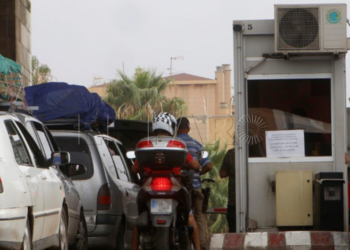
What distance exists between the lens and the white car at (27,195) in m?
7.14

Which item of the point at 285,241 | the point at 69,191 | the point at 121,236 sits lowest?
the point at 121,236

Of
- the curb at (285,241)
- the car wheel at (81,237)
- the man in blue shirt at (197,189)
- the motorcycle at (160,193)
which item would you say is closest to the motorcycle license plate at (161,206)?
the motorcycle at (160,193)

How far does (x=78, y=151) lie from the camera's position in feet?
39.0

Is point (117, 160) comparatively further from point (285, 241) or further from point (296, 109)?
point (285, 241)

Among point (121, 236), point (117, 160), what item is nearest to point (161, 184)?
point (121, 236)

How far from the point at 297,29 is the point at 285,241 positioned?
2.64 m

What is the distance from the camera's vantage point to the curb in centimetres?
1040

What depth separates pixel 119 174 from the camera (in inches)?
510

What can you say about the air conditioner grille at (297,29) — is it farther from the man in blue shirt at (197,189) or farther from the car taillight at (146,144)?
the car taillight at (146,144)

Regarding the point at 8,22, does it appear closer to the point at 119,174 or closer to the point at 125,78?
the point at 119,174

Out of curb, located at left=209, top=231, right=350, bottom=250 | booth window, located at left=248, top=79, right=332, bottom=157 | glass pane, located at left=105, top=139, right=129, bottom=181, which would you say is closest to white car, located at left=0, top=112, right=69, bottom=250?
curb, located at left=209, top=231, right=350, bottom=250

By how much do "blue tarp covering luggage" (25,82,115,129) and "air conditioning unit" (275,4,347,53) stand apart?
330 centimetres

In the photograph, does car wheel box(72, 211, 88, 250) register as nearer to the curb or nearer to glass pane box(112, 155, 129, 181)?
the curb

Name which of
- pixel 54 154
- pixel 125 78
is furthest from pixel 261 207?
pixel 125 78
